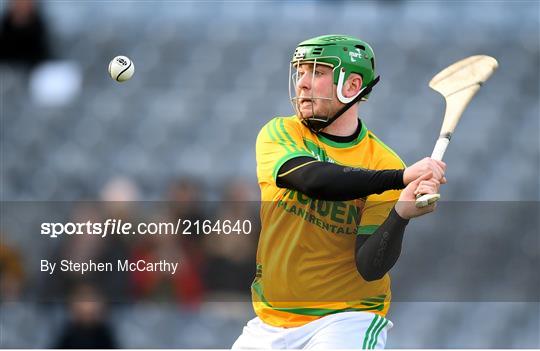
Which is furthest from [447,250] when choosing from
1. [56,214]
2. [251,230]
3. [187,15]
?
[187,15]

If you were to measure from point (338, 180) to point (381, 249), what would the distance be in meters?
0.33

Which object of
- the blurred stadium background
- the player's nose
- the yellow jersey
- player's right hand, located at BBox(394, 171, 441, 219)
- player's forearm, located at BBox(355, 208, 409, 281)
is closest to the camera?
player's right hand, located at BBox(394, 171, 441, 219)

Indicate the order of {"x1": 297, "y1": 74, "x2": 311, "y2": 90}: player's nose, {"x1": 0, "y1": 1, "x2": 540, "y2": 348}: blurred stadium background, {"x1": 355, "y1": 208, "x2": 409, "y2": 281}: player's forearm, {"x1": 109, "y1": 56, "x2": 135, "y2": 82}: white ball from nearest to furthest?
{"x1": 355, "y1": 208, "x2": 409, "y2": 281}: player's forearm, {"x1": 297, "y1": 74, "x2": 311, "y2": 90}: player's nose, {"x1": 109, "y1": 56, "x2": 135, "y2": 82}: white ball, {"x1": 0, "y1": 1, "x2": 540, "y2": 348}: blurred stadium background

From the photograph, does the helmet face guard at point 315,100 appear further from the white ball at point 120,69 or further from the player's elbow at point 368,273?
the white ball at point 120,69

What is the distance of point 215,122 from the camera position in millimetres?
8992

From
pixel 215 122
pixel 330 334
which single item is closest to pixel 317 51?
pixel 330 334

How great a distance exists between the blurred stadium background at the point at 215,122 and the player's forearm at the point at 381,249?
318 centimetres

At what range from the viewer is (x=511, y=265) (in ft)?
24.8

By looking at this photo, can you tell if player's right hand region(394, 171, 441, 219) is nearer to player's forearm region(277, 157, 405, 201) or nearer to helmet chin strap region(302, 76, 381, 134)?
player's forearm region(277, 157, 405, 201)

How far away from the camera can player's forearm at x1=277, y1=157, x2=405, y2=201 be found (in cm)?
305

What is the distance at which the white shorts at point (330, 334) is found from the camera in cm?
330

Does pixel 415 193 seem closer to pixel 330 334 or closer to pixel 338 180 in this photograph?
pixel 338 180

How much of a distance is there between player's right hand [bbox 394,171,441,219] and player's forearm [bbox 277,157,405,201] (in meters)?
0.04

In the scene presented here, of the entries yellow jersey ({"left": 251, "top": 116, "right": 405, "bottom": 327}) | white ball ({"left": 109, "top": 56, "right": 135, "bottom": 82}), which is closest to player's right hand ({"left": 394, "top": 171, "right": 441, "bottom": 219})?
yellow jersey ({"left": 251, "top": 116, "right": 405, "bottom": 327})
